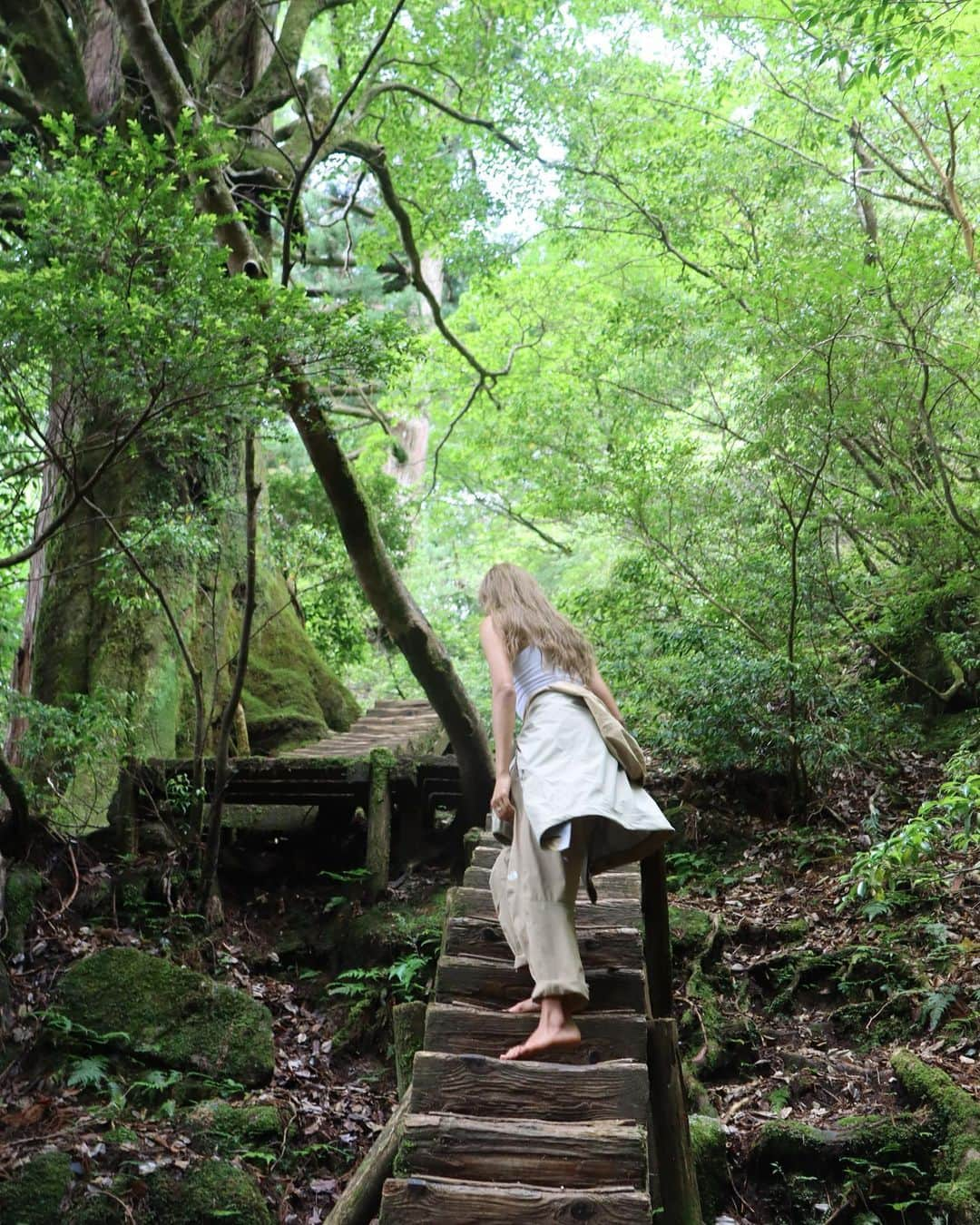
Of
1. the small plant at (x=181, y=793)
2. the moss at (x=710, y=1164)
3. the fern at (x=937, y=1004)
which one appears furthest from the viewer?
the small plant at (x=181, y=793)

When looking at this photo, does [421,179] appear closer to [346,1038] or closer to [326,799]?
[326,799]

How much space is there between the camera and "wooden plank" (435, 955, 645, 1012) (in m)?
Answer: 4.30

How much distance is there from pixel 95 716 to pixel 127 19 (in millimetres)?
4798

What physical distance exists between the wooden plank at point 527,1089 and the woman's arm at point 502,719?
941 millimetres

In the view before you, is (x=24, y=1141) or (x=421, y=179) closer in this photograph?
(x=24, y=1141)

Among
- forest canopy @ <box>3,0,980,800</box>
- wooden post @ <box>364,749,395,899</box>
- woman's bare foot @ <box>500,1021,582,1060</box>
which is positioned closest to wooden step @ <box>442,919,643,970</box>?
woman's bare foot @ <box>500,1021,582,1060</box>

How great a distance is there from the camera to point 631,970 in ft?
14.3

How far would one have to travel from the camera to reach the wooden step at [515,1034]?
4.01 metres

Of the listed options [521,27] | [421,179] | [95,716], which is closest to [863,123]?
[521,27]

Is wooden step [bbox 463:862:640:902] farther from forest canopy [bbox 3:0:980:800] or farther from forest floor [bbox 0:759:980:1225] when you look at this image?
forest canopy [bbox 3:0:980:800]

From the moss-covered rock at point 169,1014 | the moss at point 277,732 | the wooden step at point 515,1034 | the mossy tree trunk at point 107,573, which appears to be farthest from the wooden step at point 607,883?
the moss at point 277,732

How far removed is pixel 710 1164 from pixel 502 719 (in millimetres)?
3072

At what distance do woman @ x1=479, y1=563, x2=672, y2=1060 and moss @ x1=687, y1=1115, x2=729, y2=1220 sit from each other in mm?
2030

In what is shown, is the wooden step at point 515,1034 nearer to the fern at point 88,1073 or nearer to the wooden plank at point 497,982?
the wooden plank at point 497,982
